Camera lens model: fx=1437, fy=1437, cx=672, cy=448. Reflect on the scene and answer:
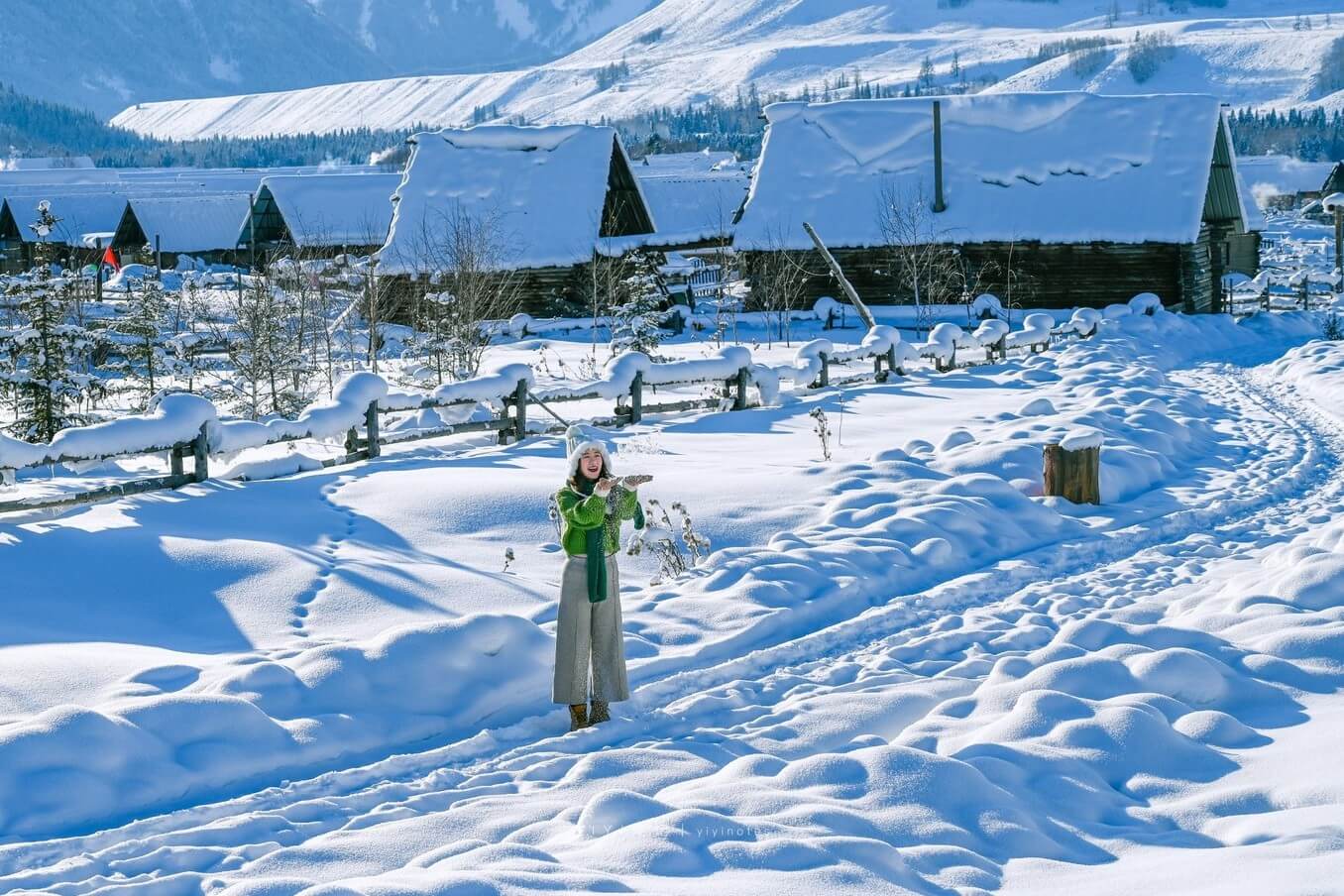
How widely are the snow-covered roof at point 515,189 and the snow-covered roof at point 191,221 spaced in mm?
25117

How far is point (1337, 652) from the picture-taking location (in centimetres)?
791

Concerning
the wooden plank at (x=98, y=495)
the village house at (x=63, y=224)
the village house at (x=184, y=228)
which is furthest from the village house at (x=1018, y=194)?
the village house at (x=63, y=224)

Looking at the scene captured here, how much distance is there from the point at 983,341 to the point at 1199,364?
12.1 ft

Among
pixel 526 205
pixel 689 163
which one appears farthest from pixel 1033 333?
pixel 689 163

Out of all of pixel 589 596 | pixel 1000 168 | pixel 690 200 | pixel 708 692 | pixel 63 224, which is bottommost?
pixel 708 692

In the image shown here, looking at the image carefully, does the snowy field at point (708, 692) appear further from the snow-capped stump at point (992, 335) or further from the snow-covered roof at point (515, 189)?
the snow-covered roof at point (515, 189)

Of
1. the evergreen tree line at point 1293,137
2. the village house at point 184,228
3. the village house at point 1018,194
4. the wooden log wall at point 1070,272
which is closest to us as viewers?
the wooden log wall at point 1070,272

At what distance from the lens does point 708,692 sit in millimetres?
7746

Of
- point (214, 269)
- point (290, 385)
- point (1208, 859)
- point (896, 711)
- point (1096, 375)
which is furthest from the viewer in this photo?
point (214, 269)

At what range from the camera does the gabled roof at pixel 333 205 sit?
164 feet

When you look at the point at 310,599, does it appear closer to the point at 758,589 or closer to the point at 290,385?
the point at 758,589

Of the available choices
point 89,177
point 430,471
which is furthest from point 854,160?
point 89,177

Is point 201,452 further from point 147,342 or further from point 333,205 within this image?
point 333,205

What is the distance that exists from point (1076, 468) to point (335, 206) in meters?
43.2
